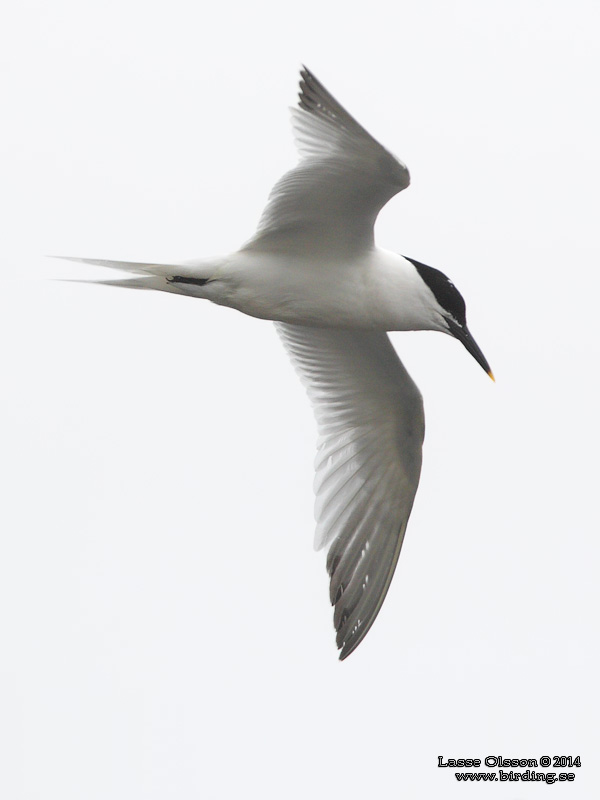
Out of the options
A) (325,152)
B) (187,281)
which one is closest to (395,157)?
(325,152)

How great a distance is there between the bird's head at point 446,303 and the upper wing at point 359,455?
88cm

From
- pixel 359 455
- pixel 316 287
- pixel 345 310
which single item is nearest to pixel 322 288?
pixel 316 287

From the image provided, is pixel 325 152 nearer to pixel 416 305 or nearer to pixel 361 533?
pixel 416 305

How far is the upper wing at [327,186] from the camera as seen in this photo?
6617 millimetres

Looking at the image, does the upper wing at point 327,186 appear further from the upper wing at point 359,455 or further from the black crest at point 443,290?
the upper wing at point 359,455

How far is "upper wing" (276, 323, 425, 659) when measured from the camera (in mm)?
8531

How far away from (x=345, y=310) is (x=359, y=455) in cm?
162

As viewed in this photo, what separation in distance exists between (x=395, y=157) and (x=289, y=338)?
7.68 feet

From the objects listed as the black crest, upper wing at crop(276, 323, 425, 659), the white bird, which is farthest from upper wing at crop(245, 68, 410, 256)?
upper wing at crop(276, 323, 425, 659)

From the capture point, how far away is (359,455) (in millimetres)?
8875

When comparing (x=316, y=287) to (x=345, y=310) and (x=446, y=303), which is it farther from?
(x=446, y=303)

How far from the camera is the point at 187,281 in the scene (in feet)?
24.2

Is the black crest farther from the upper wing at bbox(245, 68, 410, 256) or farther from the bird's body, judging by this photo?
the upper wing at bbox(245, 68, 410, 256)

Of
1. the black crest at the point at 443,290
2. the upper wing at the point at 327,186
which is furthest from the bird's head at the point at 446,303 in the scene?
the upper wing at the point at 327,186
